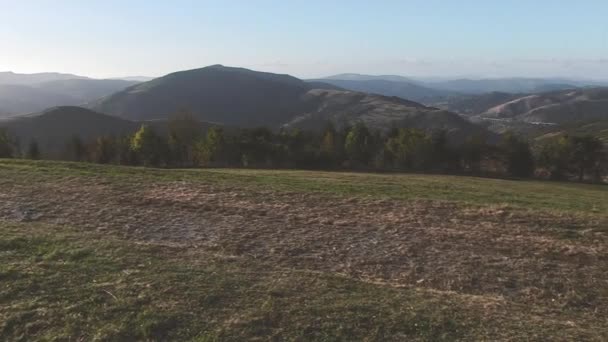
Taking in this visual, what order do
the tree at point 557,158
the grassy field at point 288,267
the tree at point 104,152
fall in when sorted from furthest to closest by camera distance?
the tree at point 104,152, the tree at point 557,158, the grassy field at point 288,267

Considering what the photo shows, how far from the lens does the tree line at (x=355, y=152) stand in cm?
7069

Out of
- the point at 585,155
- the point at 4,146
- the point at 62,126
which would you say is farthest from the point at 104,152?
the point at 62,126

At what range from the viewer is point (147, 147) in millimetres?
70938

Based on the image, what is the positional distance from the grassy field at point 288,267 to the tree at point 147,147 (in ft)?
179

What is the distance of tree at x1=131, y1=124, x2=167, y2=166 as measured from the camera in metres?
70.3

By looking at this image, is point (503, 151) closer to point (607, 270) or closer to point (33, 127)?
point (607, 270)

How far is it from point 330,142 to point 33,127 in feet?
445

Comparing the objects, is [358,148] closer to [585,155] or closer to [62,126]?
[585,155]

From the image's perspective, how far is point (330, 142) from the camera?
79.3 m

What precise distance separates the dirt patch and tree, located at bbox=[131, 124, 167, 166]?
54.6 meters

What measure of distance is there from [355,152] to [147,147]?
31.3m

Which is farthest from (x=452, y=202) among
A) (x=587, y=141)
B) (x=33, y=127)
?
(x=33, y=127)

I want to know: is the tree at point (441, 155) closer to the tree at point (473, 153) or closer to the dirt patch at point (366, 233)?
the tree at point (473, 153)

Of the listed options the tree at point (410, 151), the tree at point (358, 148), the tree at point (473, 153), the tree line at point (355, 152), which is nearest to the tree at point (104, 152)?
the tree line at point (355, 152)
